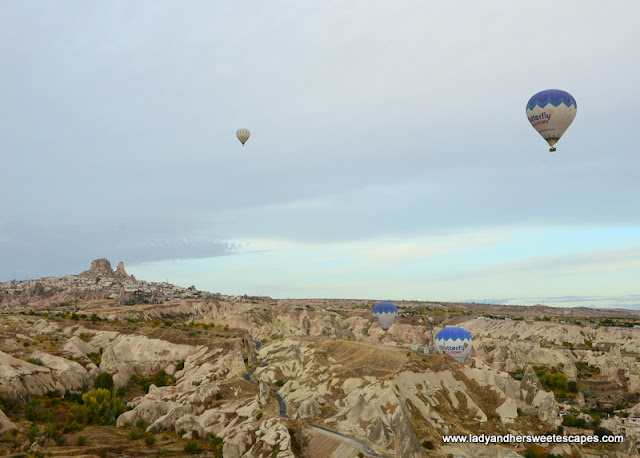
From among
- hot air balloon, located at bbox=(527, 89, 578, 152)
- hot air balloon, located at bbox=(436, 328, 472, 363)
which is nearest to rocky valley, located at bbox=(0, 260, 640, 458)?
hot air balloon, located at bbox=(436, 328, 472, 363)

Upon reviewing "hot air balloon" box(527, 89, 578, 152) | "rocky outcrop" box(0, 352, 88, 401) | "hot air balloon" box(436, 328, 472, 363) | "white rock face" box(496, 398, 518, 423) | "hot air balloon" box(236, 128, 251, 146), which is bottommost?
"white rock face" box(496, 398, 518, 423)

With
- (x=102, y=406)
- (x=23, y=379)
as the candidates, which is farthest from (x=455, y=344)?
(x=23, y=379)

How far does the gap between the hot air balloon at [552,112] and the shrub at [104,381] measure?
65061 millimetres

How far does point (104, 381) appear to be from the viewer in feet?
233

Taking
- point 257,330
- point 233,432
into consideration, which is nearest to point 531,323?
point 257,330

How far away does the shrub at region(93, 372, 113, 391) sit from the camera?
7039 centimetres

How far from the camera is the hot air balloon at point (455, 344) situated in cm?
7550

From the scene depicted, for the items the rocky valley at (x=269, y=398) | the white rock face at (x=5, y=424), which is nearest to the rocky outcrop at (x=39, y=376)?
the rocky valley at (x=269, y=398)

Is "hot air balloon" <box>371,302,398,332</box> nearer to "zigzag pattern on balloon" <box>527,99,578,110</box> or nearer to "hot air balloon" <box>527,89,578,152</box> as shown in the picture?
"hot air balloon" <box>527,89,578,152</box>

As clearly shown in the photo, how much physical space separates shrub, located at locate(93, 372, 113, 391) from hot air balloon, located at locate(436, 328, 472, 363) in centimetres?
4594

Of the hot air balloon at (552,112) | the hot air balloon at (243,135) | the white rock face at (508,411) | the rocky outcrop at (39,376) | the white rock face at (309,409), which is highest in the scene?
the hot air balloon at (243,135)

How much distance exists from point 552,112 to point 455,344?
3356 centimetres

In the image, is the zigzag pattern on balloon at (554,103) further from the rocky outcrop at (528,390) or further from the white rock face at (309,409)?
the white rock face at (309,409)

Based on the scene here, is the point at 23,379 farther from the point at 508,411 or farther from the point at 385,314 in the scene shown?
the point at 385,314
